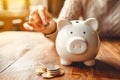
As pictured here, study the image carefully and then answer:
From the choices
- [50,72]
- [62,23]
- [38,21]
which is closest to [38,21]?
[38,21]

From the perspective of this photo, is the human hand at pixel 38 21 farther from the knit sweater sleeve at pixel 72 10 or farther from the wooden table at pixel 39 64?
the knit sweater sleeve at pixel 72 10

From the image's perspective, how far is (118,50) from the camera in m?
0.88

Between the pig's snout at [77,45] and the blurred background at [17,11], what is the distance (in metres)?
1.78

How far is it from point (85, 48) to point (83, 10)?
73 centimetres

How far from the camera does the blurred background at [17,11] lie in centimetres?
243

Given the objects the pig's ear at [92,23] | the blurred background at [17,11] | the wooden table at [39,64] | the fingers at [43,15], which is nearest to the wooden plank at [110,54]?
the wooden table at [39,64]

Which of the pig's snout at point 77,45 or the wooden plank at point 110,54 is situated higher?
the pig's snout at point 77,45

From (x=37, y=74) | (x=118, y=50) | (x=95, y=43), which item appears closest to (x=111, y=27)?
(x=118, y=50)

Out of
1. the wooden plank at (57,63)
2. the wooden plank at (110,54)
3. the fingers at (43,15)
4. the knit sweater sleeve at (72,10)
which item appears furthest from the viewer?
the knit sweater sleeve at (72,10)

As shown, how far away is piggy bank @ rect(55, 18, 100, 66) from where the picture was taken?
2.04 feet

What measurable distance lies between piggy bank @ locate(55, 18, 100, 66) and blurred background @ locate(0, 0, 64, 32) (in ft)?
5.69

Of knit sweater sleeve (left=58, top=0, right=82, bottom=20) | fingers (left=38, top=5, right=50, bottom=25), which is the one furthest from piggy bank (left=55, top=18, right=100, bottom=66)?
knit sweater sleeve (left=58, top=0, right=82, bottom=20)

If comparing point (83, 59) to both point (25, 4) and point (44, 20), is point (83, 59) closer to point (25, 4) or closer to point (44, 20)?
point (44, 20)

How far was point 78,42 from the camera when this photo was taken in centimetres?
61
